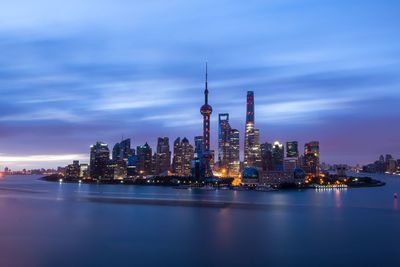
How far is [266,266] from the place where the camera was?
1115 inches

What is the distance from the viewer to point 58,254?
103 ft

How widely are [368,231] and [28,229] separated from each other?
3084 centimetres

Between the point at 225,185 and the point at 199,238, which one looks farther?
the point at 225,185

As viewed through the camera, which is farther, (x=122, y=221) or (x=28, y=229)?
(x=122, y=221)

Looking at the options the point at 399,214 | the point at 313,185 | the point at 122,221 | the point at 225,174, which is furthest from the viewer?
the point at 225,174

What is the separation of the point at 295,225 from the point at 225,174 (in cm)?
13670

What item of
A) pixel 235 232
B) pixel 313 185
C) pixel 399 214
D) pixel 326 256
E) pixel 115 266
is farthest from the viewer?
pixel 313 185

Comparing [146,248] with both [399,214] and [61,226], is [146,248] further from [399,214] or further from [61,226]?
[399,214]

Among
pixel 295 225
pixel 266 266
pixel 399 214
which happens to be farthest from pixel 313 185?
pixel 266 266

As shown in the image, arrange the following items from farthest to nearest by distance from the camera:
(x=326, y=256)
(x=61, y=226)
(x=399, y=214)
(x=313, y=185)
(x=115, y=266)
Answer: (x=313, y=185), (x=399, y=214), (x=61, y=226), (x=326, y=256), (x=115, y=266)

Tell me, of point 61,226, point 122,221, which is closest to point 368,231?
point 122,221

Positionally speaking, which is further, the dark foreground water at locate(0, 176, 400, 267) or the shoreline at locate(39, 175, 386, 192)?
the shoreline at locate(39, 175, 386, 192)

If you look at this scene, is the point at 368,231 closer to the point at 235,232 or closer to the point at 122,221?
the point at 235,232

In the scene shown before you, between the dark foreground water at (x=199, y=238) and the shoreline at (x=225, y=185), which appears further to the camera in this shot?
the shoreline at (x=225, y=185)
